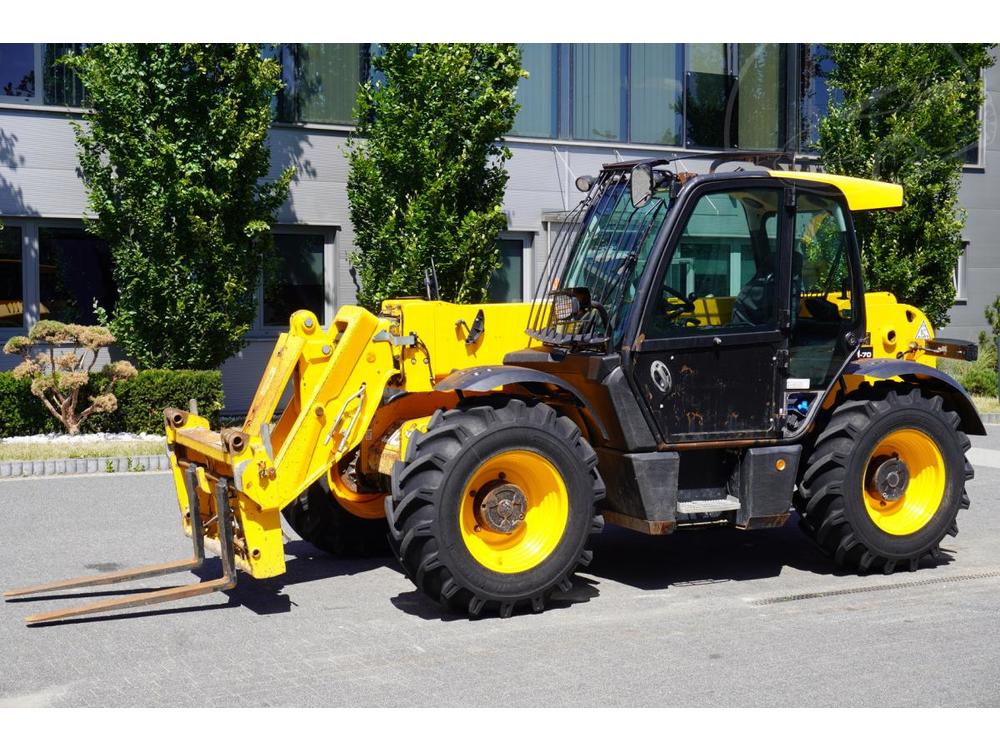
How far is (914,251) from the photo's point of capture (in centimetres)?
2170

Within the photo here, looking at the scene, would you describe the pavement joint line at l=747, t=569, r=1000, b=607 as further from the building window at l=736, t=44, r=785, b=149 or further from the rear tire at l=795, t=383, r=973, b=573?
the building window at l=736, t=44, r=785, b=149

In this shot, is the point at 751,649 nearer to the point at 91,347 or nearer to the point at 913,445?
the point at 913,445

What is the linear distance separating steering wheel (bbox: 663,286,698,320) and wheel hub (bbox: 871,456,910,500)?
1.86 m

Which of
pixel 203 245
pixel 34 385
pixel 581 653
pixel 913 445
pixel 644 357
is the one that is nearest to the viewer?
pixel 581 653

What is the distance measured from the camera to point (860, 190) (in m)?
8.73

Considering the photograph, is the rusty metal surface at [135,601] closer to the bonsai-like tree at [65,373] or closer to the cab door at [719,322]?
the cab door at [719,322]

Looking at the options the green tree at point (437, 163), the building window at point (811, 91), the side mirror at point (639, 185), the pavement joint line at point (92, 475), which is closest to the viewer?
the side mirror at point (639, 185)

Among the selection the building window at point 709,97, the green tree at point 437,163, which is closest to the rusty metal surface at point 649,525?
the green tree at point 437,163

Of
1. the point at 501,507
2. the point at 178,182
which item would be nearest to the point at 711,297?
the point at 501,507

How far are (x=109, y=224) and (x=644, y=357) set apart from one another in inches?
403

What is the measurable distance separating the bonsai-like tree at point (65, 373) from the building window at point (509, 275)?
6.82 m

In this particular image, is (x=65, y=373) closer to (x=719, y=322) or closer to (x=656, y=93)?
(x=719, y=322)

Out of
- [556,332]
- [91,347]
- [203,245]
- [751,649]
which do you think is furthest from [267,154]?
[751,649]

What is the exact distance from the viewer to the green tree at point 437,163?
55.6ft
